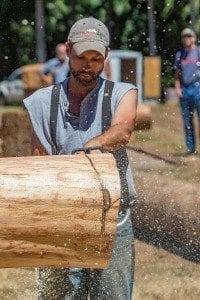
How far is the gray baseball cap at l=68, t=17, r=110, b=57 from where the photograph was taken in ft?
15.3

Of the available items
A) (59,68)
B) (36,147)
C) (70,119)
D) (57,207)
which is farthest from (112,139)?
(59,68)

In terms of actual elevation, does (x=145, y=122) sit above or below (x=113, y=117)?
below

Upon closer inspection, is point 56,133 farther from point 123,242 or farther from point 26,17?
point 26,17

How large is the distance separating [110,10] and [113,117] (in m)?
36.7

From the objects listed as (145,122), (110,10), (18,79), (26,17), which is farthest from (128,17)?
(145,122)

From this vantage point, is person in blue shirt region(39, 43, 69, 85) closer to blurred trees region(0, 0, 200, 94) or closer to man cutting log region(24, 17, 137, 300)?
man cutting log region(24, 17, 137, 300)

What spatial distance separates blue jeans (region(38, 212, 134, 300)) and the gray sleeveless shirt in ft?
0.76

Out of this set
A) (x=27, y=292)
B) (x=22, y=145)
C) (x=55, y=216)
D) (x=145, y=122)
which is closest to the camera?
(x=55, y=216)

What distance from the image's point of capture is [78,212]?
4.24 meters

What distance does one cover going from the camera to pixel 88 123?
468 cm

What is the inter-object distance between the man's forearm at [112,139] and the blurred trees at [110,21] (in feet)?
112

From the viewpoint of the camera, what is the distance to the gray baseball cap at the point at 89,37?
15.3ft

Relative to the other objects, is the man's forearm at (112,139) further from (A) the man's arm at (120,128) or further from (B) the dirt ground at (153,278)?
(B) the dirt ground at (153,278)

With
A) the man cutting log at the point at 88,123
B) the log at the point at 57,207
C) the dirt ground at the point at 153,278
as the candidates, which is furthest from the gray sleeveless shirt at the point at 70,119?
the dirt ground at the point at 153,278
